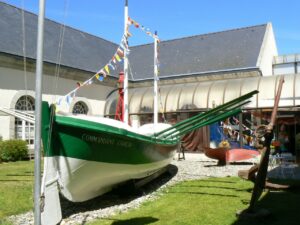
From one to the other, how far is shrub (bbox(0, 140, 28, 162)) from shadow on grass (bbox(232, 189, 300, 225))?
1127 cm

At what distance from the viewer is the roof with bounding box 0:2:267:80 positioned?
66.0 ft

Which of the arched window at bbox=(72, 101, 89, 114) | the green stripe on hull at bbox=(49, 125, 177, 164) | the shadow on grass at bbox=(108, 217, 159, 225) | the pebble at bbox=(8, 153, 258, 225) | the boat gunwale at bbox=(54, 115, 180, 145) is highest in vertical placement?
the arched window at bbox=(72, 101, 89, 114)

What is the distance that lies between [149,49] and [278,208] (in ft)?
81.9

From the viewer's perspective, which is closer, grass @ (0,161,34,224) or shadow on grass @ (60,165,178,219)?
grass @ (0,161,34,224)

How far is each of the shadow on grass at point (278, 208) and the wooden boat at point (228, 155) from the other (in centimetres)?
597

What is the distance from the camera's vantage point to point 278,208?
6.89m

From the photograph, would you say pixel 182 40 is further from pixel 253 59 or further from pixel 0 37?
pixel 0 37

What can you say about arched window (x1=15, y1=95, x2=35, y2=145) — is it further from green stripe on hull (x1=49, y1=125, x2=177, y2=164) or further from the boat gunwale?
the boat gunwale

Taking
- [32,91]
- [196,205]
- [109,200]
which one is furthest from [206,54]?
[196,205]

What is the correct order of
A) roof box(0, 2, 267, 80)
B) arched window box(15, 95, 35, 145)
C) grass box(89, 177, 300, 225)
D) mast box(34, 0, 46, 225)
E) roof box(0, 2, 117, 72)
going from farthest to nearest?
roof box(0, 2, 267, 80), roof box(0, 2, 117, 72), arched window box(15, 95, 35, 145), grass box(89, 177, 300, 225), mast box(34, 0, 46, 225)

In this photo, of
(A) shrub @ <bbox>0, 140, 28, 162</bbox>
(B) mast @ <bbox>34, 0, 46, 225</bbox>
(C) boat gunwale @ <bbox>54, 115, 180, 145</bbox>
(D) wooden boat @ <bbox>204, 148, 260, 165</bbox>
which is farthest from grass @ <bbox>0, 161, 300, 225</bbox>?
(A) shrub @ <bbox>0, 140, 28, 162</bbox>

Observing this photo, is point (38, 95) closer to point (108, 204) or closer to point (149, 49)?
point (108, 204)

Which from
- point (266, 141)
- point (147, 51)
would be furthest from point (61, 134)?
point (147, 51)

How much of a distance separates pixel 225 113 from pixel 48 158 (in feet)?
15.3
